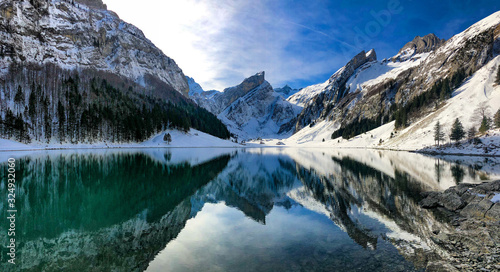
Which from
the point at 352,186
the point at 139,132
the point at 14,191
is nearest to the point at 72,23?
the point at 139,132

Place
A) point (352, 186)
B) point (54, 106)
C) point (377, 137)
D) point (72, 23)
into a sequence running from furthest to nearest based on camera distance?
point (72, 23) → point (377, 137) → point (54, 106) → point (352, 186)

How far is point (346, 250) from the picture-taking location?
31.3 feet

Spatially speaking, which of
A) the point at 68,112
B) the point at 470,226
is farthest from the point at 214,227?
the point at 68,112

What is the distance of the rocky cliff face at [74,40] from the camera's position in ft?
347

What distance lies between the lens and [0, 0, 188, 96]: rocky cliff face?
105900 mm

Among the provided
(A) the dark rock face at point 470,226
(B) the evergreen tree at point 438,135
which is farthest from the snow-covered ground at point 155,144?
(A) the dark rock face at point 470,226

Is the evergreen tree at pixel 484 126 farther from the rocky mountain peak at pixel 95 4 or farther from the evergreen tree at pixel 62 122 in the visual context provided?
the rocky mountain peak at pixel 95 4

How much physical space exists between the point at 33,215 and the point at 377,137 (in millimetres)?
115328

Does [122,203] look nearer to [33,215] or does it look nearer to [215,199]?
[33,215]

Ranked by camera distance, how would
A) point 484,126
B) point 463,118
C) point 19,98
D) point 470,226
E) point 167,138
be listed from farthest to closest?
point 167,138 < point 19,98 < point 463,118 < point 484,126 < point 470,226

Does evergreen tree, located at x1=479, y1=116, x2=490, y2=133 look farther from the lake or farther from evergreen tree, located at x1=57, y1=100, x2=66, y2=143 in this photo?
evergreen tree, located at x1=57, y1=100, x2=66, y2=143

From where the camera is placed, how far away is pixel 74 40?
140750mm

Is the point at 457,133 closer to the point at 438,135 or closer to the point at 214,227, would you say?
the point at 438,135

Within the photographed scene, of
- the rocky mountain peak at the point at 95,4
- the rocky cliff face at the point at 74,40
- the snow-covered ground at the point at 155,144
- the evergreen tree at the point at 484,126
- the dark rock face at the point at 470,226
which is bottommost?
the dark rock face at the point at 470,226
